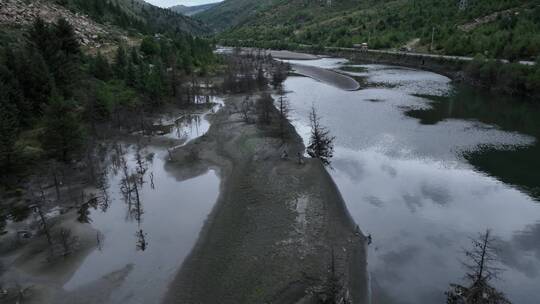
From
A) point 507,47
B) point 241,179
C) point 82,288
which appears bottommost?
point 82,288

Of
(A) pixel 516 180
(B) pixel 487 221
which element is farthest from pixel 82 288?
(A) pixel 516 180

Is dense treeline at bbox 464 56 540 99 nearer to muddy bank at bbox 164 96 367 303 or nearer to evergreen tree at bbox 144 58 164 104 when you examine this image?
muddy bank at bbox 164 96 367 303

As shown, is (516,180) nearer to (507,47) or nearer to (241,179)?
(241,179)

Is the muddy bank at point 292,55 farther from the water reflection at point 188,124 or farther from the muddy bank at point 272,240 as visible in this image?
the muddy bank at point 272,240

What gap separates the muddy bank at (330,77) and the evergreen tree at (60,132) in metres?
58.4

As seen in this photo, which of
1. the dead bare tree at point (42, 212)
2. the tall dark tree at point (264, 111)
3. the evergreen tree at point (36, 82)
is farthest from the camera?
the tall dark tree at point (264, 111)

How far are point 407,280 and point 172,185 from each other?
76.4 feet

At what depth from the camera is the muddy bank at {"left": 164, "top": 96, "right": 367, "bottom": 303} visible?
71.7ft

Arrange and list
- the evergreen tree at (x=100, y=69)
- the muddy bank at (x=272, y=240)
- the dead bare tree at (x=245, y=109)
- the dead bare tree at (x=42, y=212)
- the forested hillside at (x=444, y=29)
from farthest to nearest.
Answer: the forested hillside at (x=444, y=29)
the evergreen tree at (x=100, y=69)
the dead bare tree at (x=245, y=109)
the dead bare tree at (x=42, y=212)
the muddy bank at (x=272, y=240)

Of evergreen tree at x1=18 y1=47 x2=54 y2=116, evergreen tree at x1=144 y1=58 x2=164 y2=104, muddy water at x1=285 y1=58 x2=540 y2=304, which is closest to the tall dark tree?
muddy water at x1=285 y1=58 x2=540 y2=304

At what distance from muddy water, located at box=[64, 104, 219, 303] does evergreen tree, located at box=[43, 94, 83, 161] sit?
4.66m

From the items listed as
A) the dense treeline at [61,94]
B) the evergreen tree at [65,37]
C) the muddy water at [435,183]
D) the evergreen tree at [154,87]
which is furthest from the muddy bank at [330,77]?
the evergreen tree at [65,37]

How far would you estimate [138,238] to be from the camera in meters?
28.2

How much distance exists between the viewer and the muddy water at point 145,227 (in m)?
23.6
